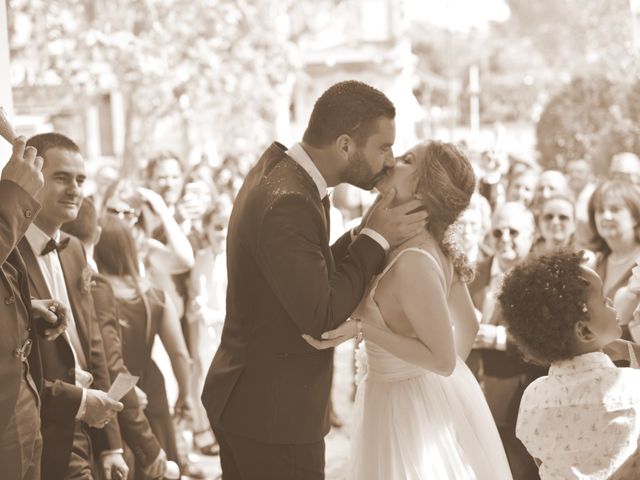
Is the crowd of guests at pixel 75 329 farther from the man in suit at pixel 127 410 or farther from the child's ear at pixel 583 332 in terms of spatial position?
the child's ear at pixel 583 332

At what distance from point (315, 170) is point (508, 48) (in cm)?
6818

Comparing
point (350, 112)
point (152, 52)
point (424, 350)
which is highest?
point (152, 52)

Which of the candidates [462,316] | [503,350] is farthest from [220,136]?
[462,316]

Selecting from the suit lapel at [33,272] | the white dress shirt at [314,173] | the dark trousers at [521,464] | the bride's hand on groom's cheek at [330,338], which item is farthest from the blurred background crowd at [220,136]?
the bride's hand on groom's cheek at [330,338]

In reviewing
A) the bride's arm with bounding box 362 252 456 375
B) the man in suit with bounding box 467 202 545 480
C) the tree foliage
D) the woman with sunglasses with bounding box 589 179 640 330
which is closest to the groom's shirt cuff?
the bride's arm with bounding box 362 252 456 375

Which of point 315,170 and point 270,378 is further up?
point 315,170

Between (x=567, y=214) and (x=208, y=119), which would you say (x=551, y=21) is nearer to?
(x=208, y=119)

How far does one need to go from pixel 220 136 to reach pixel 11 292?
67.1ft

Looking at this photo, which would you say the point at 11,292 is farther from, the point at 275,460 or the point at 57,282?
the point at 275,460

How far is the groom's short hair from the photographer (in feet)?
10.8

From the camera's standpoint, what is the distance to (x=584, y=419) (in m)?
3.24

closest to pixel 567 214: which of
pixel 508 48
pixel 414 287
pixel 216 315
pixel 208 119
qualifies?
pixel 216 315

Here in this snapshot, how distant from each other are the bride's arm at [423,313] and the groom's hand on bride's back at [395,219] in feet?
0.31

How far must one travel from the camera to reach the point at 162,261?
6617mm
